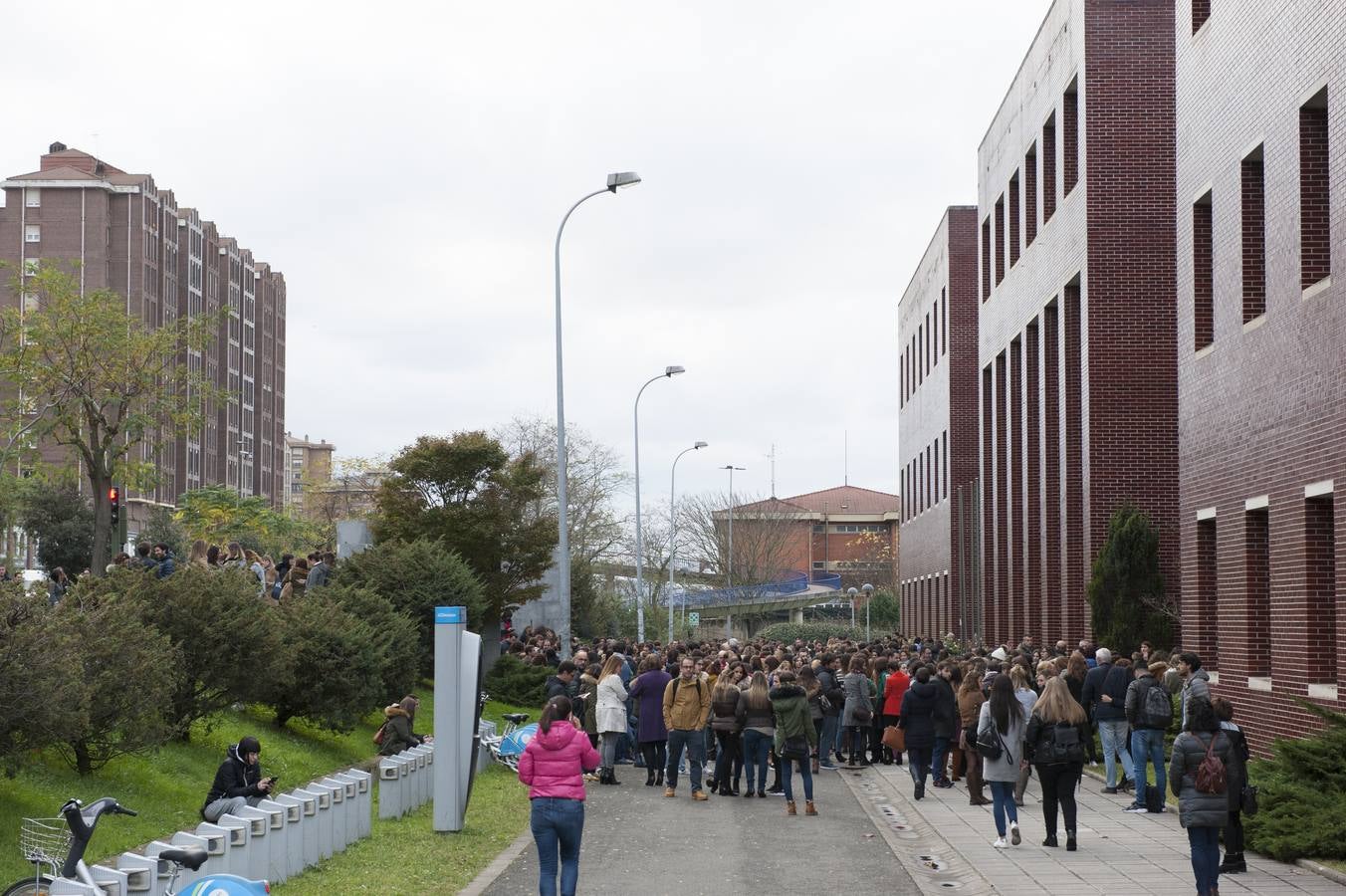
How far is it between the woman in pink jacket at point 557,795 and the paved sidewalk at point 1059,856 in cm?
295

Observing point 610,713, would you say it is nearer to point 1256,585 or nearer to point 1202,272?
point 1256,585

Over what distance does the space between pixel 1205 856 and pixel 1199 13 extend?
15344 mm

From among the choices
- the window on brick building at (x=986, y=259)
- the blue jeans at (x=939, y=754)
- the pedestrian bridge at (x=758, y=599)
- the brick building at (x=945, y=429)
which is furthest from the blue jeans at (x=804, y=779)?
the pedestrian bridge at (x=758, y=599)

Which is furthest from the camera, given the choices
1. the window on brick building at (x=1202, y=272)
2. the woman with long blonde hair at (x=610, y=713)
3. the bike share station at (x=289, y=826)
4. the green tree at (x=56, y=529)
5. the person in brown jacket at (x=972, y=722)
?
the green tree at (x=56, y=529)

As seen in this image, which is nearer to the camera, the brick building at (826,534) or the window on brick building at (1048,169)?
the window on brick building at (1048,169)

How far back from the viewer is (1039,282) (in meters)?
37.5

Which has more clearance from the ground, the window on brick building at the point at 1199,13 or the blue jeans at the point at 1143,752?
the window on brick building at the point at 1199,13

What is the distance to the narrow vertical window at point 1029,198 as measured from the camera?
39.2 meters

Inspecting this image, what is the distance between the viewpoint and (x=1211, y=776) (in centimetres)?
1184

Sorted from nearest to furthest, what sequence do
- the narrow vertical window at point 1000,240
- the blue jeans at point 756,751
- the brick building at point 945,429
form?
the blue jeans at point 756,751
the narrow vertical window at point 1000,240
the brick building at point 945,429

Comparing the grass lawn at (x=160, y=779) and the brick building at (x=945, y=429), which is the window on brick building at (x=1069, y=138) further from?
the grass lawn at (x=160, y=779)

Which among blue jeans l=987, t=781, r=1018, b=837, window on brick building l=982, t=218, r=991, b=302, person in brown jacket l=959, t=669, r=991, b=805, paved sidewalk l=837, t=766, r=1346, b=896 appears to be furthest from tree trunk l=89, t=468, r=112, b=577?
window on brick building l=982, t=218, r=991, b=302

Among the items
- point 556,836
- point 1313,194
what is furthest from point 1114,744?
point 556,836

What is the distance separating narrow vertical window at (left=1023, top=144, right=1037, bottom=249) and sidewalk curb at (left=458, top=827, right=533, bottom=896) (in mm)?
25022
